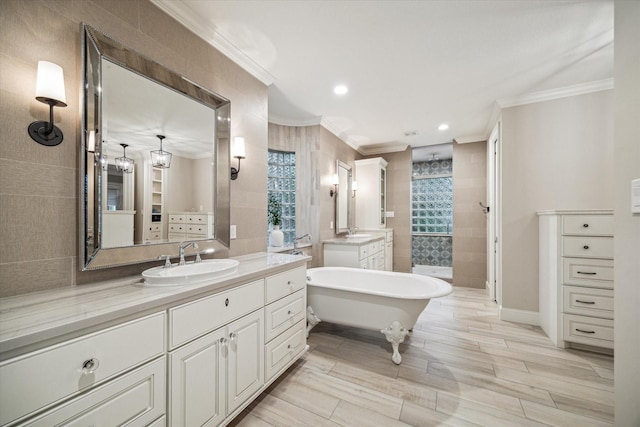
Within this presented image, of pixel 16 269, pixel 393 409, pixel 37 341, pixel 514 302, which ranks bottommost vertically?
pixel 393 409

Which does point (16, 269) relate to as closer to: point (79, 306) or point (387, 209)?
point (79, 306)

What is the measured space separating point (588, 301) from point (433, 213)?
12.6ft

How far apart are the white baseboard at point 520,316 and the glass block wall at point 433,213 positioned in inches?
116

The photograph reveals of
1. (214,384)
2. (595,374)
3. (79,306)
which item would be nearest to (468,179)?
(595,374)

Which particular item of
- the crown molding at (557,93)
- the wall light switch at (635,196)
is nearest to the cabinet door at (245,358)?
the wall light switch at (635,196)

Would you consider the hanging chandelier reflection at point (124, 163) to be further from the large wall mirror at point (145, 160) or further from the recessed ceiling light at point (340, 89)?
the recessed ceiling light at point (340, 89)

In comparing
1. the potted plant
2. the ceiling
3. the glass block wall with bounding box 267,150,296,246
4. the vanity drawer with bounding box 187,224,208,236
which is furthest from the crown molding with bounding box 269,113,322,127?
the vanity drawer with bounding box 187,224,208,236

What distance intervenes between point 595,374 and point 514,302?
101 centimetres

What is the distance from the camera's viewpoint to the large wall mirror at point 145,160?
1229 mm

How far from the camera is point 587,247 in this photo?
224 cm

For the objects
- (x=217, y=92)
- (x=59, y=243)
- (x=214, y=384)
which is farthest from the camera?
(x=217, y=92)

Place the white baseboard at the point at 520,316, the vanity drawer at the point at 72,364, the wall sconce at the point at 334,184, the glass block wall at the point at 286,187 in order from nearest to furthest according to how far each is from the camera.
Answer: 1. the vanity drawer at the point at 72,364
2. the white baseboard at the point at 520,316
3. the glass block wall at the point at 286,187
4. the wall sconce at the point at 334,184

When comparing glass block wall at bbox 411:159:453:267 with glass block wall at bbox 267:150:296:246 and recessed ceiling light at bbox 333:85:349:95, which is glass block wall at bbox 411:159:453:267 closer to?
glass block wall at bbox 267:150:296:246

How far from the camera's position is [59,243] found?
1.13m
